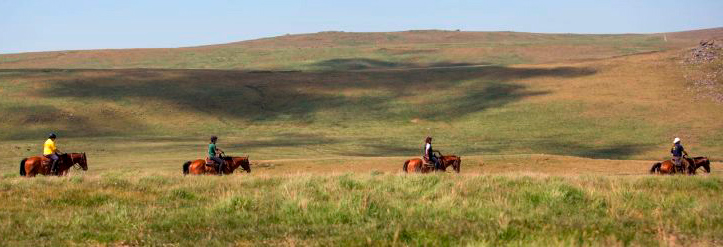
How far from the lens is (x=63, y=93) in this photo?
82.4m

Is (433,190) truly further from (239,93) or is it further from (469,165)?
(239,93)

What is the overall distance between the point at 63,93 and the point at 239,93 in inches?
598

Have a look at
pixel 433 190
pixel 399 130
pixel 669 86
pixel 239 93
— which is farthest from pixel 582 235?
pixel 239 93

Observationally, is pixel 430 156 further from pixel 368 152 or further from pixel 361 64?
pixel 361 64

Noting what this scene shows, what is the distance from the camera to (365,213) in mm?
14859

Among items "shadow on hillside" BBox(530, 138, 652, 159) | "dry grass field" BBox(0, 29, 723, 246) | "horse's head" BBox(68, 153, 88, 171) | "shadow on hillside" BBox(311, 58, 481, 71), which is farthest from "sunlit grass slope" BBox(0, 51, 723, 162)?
"shadow on hillside" BBox(311, 58, 481, 71)

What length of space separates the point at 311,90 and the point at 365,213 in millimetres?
73113

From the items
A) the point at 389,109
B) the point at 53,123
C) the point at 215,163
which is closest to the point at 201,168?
the point at 215,163

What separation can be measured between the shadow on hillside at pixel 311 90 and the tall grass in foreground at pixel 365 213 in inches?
2108

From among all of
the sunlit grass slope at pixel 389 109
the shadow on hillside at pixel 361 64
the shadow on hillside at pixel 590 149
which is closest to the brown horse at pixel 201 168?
the sunlit grass slope at pixel 389 109

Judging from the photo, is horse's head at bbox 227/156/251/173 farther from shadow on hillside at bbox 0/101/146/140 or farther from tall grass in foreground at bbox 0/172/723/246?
shadow on hillside at bbox 0/101/146/140

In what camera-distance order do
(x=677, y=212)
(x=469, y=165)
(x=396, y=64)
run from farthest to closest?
(x=396, y=64) < (x=469, y=165) < (x=677, y=212)

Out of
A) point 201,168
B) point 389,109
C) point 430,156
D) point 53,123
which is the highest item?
point 389,109

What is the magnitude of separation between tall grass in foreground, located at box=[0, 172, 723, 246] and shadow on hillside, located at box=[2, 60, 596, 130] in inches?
2108
